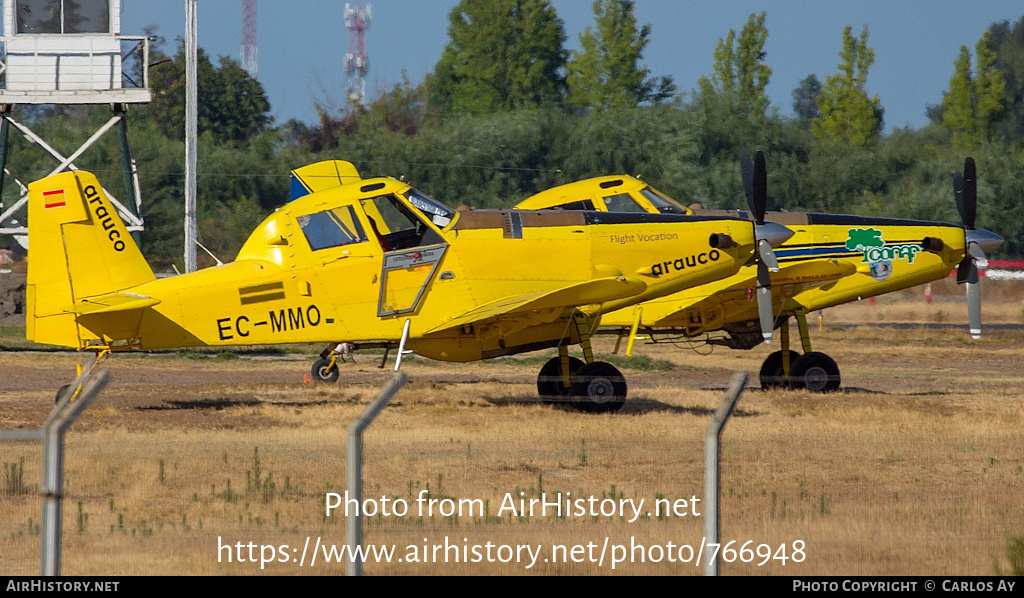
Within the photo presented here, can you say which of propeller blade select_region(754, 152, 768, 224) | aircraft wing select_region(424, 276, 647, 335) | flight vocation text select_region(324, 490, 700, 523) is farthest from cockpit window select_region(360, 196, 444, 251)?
flight vocation text select_region(324, 490, 700, 523)

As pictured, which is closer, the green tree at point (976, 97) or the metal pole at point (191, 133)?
the metal pole at point (191, 133)

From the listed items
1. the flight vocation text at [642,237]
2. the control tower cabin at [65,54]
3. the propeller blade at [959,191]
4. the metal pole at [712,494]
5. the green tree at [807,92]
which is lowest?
the metal pole at [712,494]

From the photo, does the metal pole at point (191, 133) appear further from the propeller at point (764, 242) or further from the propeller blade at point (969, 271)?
the propeller blade at point (969, 271)

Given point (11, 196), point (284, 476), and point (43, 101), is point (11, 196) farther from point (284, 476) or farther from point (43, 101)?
point (284, 476)

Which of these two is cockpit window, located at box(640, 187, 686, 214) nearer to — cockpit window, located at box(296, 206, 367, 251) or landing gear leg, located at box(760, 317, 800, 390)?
landing gear leg, located at box(760, 317, 800, 390)

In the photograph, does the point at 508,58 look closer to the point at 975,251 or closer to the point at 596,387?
the point at 975,251

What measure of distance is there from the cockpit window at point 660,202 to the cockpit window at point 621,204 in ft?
0.74

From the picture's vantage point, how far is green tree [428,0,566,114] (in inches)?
2271

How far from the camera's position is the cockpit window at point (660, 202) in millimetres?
16797

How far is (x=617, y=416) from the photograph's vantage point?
1308 cm

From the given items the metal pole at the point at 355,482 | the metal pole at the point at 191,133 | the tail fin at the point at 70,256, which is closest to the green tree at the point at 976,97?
the metal pole at the point at 191,133
